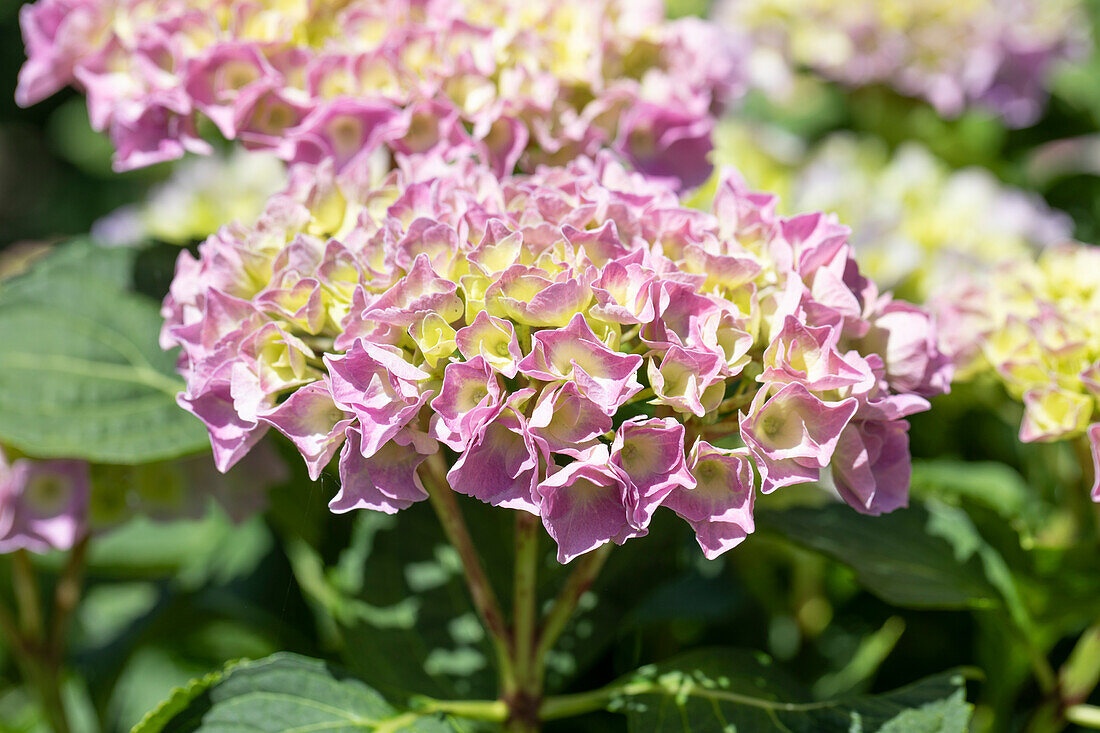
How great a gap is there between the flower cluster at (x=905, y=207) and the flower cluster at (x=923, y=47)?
101mm

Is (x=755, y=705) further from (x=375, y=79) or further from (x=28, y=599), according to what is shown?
(x=28, y=599)

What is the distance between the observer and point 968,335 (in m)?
0.74

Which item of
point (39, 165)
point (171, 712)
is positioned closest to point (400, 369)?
point (171, 712)

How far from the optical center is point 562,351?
1.67 ft

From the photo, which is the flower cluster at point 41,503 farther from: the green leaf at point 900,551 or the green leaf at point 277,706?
the green leaf at point 900,551

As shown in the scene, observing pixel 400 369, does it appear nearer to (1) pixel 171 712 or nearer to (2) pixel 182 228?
(1) pixel 171 712

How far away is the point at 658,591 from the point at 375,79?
0.44 metres

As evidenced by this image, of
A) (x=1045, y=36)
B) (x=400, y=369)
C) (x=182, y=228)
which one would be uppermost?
(x=400, y=369)

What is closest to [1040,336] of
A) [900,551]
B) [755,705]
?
[900,551]

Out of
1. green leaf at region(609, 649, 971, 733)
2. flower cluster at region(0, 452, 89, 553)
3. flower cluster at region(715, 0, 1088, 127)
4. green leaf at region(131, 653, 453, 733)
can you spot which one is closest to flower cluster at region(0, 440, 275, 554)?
flower cluster at region(0, 452, 89, 553)

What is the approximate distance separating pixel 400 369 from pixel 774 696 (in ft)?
0.98

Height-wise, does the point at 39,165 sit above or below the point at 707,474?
below

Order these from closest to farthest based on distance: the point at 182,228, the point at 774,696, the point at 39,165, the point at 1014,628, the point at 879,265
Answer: the point at 774,696
the point at 1014,628
the point at 879,265
the point at 182,228
the point at 39,165

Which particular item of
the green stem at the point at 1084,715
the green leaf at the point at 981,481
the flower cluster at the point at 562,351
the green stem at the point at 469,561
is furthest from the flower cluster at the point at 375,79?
the green stem at the point at 1084,715
